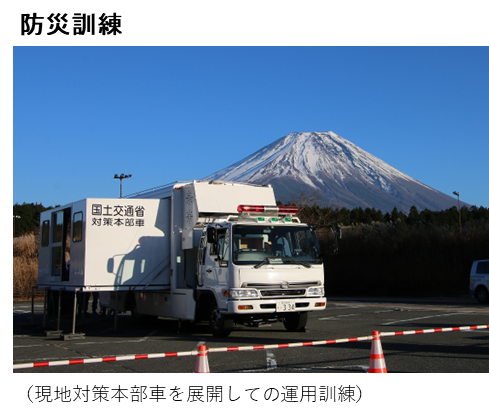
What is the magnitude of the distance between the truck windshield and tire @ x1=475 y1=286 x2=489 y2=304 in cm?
1332

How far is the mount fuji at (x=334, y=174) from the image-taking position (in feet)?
495

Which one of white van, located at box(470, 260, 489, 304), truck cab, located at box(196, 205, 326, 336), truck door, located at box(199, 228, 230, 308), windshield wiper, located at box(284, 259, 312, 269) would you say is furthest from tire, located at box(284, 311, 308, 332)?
white van, located at box(470, 260, 489, 304)

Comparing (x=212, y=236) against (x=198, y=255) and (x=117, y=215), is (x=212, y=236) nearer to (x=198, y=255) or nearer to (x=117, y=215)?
(x=198, y=255)

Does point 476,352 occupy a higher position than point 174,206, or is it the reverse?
point 174,206

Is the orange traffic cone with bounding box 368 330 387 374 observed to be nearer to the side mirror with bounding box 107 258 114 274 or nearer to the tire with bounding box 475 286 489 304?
the side mirror with bounding box 107 258 114 274

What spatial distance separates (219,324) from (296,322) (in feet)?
6.77

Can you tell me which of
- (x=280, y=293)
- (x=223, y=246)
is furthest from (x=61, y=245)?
(x=280, y=293)

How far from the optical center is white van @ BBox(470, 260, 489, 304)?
2338cm

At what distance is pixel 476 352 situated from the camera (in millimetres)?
10234

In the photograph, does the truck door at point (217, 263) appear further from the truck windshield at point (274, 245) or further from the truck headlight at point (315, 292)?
the truck headlight at point (315, 292)

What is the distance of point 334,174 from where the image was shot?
16950cm
